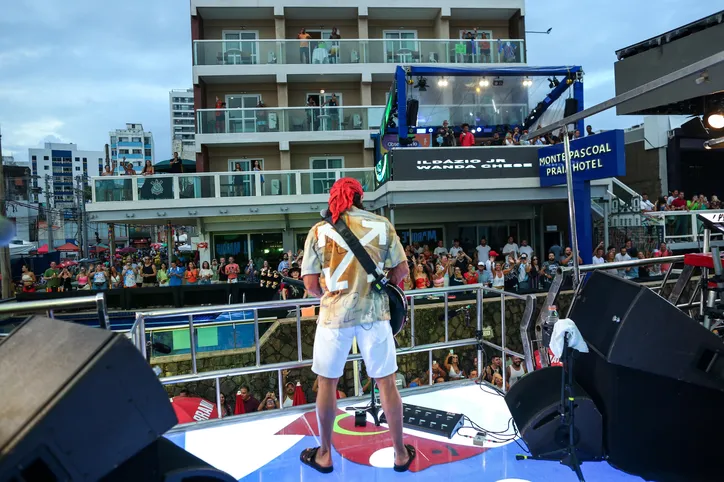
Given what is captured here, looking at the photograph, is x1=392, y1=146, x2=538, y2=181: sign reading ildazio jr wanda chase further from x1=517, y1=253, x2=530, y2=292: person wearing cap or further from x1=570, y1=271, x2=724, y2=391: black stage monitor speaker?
x1=570, y1=271, x2=724, y2=391: black stage monitor speaker

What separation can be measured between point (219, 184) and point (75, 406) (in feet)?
53.3

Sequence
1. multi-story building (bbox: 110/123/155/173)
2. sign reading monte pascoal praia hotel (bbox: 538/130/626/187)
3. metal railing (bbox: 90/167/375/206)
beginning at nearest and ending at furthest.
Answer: sign reading monte pascoal praia hotel (bbox: 538/130/626/187), metal railing (bbox: 90/167/375/206), multi-story building (bbox: 110/123/155/173)

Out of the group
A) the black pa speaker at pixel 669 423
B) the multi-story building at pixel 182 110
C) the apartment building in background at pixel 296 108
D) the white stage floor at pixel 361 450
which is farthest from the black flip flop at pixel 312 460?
the multi-story building at pixel 182 110

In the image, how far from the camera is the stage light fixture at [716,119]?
19.2ft

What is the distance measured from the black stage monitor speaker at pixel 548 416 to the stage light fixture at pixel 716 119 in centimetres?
465

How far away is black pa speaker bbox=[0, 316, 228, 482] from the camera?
138 cm

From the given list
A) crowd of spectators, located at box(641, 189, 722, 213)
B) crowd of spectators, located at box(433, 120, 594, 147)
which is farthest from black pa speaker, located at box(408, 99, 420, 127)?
crowd of spectators, located at box(641, 189, 722, 213)

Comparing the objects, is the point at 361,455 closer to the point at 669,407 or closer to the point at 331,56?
the point at 669,407

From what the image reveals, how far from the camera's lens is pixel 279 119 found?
1969 cm

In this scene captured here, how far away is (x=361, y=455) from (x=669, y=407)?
1904mm

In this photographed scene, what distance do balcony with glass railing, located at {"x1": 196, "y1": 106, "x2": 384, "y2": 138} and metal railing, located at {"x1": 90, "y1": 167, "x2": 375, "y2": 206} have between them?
3.38 meters

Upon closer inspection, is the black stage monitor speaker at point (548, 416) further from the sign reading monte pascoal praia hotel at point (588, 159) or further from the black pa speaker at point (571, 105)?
the black pa speaker at point (571, 105)

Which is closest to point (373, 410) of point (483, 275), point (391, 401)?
point (391, 401)

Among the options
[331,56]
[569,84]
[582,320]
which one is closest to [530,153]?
[569,84]
